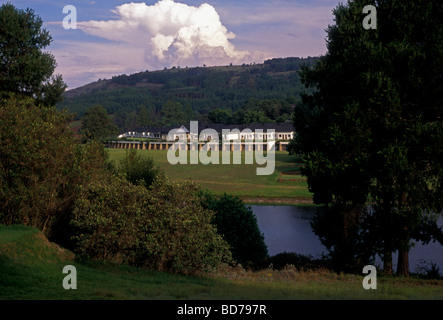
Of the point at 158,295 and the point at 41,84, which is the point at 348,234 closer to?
the point at 158,295

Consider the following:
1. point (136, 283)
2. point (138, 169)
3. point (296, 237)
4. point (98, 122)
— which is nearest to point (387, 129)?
point (136, 283)

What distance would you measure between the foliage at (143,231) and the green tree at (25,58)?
14751mm

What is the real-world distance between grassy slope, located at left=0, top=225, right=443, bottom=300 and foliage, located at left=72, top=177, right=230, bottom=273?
3.55 ft

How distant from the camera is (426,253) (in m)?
27.0

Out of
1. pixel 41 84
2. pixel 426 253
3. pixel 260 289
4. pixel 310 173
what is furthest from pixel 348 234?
pixel 41 84

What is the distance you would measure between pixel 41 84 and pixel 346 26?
21392mm

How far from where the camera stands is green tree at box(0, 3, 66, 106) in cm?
2955

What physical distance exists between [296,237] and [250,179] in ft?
117

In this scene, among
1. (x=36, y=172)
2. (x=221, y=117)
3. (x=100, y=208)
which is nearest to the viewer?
(x=100, y=208)

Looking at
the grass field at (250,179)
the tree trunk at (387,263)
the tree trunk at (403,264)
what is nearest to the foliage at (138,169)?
the grass field at (250,179)

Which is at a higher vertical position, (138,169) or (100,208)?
(138,169)

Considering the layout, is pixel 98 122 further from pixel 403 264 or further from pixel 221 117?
pixel 403 264

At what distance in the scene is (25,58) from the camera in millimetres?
29578
